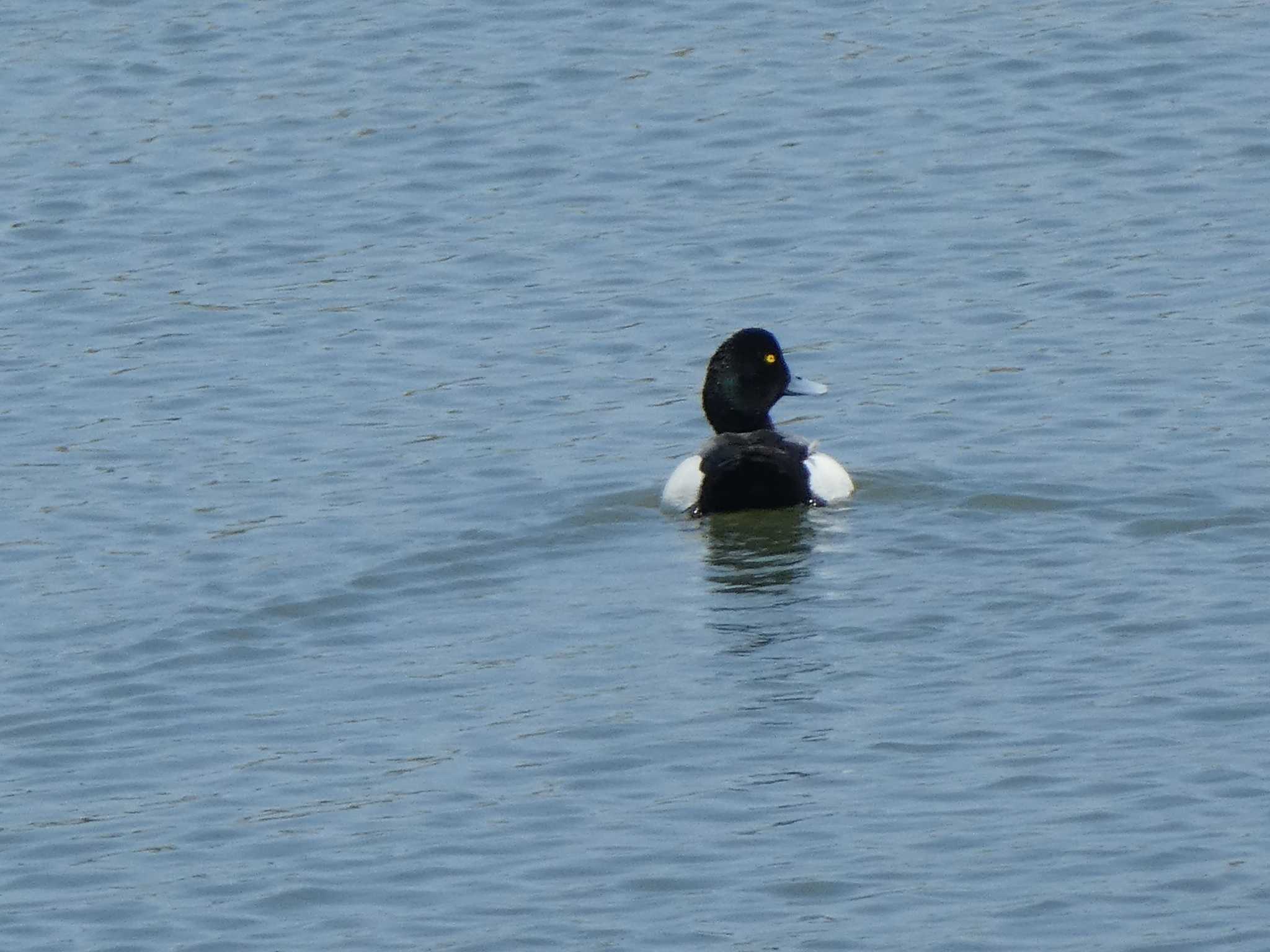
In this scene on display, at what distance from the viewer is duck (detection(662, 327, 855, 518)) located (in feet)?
42.7

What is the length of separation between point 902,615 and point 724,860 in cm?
261

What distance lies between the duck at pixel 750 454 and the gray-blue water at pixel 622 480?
17 centimetres

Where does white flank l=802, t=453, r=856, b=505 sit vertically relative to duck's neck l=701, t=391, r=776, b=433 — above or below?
below

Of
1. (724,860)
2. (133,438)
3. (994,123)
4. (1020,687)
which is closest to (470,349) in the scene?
(133,438)

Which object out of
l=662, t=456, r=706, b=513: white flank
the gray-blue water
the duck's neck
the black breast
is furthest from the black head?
the black breast

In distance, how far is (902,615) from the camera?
11.2m

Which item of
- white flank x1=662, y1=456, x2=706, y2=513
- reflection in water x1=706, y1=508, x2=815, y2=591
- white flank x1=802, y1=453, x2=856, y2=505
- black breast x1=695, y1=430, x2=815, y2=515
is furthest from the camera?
white flank x1=662, y1=456, x2=706, y2=513

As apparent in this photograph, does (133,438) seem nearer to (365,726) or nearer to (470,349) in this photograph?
(470,349)

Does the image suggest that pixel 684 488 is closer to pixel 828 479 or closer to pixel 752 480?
pixel 752 480

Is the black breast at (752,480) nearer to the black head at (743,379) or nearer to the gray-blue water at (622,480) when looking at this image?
the gray-blue water at (622,480)

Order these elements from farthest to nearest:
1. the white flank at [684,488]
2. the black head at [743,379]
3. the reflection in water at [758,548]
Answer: the black head at [743,379] → the white flank at [684,488] → the reflection in water at [758,548]

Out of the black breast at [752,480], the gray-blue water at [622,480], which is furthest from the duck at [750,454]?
the gray-blue water at [622,480]

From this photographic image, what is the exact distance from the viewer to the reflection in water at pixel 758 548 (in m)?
12.3

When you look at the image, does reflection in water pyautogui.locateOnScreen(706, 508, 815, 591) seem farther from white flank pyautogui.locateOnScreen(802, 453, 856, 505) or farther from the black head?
the black head
